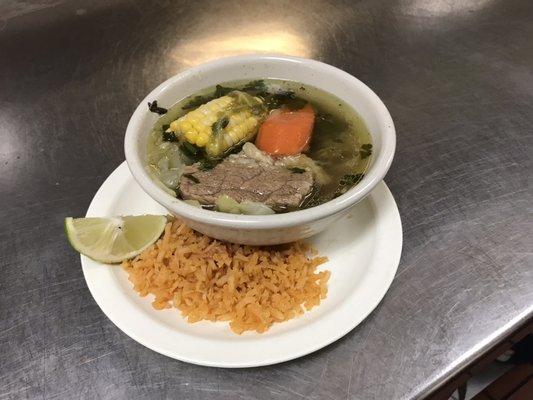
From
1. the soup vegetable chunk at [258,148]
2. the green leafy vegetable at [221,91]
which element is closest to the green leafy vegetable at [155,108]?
the soup vegetable chunk at [258,148]

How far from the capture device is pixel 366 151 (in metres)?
1.27

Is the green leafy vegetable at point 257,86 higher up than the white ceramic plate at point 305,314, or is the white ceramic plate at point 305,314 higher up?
the green leafy vegetable at point 257,86

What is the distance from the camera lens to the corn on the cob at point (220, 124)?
4.25 ft

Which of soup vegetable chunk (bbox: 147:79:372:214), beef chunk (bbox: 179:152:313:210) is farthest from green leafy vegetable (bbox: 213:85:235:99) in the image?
beef chunk (bbox: 179:152:313:210)

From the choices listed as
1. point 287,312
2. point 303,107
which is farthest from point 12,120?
point 287,312

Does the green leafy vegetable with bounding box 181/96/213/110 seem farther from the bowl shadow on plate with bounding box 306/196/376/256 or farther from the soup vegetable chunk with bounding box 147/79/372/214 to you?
the bowl shadow on plate with bounding box 306/196/376/256

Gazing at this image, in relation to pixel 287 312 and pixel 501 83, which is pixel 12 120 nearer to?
pixel 287 312

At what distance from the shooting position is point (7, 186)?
1.74 m

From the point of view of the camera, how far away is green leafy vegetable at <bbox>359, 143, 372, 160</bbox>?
1.26 metres

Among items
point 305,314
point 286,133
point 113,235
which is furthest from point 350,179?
point 113,235

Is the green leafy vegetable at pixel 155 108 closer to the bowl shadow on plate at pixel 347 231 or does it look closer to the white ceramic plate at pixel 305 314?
the white ceramic plate at pixel 305 314

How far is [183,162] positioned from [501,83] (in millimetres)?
1541

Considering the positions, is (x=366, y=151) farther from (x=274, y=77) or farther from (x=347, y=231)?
(x=274, y=77)

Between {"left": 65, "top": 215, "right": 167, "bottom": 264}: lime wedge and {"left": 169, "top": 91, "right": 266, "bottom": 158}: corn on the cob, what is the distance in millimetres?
226
